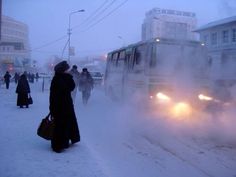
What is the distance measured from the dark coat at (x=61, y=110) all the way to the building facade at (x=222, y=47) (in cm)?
693

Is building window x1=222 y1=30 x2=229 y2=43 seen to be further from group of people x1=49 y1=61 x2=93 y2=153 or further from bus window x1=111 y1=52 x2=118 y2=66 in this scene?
group of people x1=49 y1=61 x2=93 y2=153

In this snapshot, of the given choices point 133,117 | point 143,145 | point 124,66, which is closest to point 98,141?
point 143,145

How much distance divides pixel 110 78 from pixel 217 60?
24.0ft

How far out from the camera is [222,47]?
22.6 metres

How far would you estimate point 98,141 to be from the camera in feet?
30.1

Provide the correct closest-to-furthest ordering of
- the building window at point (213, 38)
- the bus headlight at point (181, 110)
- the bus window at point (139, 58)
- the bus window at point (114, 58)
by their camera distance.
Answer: the bus headlight at point (181, 110)
the bus window at point (139, 58)
the bus window at point (114, 58)
the building window at point (213, 38)

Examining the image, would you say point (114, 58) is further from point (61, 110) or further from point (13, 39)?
point (13, 39)

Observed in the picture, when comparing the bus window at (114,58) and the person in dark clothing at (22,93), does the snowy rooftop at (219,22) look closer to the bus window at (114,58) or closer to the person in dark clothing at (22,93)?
the bus window at (114,58)

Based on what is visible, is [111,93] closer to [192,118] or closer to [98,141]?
[192,118]

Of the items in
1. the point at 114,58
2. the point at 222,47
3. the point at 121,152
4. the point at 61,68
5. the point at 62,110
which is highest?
the point at 222,47

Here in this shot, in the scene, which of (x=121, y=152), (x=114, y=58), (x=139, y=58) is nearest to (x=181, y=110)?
(x=139, y=58)

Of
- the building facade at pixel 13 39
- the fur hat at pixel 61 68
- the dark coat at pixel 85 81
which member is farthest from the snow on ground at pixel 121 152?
the building facade at pixel 13 39

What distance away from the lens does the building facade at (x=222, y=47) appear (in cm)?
1420

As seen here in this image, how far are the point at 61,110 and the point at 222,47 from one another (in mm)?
17128
